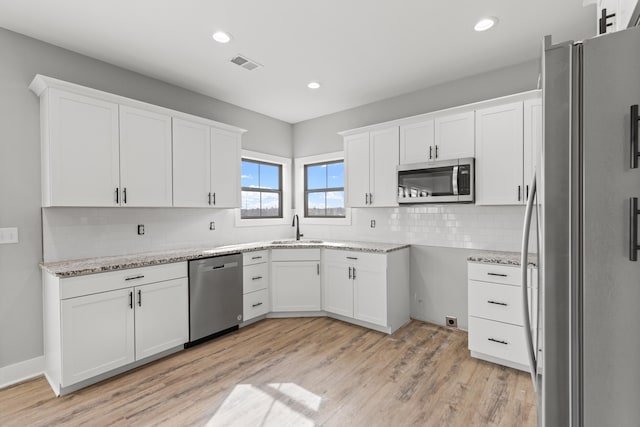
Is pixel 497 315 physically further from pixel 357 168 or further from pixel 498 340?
pixel 357 168

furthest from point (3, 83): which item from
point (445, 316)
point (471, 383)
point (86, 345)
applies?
point (445, 316)

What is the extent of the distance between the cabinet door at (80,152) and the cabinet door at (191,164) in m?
0.56

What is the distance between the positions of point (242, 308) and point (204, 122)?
213cm

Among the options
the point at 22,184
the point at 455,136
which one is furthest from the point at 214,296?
the point at 455,136

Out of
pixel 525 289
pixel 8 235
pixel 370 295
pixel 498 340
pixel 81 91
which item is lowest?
pixel 498 340

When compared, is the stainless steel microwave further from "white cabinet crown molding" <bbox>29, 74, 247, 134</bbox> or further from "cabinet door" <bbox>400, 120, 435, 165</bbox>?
"white cabinet crown molding" <bbox>29, 74, 247, 134</bbox>

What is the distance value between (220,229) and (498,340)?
10.7 ft

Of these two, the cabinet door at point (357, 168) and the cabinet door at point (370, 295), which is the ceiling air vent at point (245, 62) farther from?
the cabinet door at point (370, 295)

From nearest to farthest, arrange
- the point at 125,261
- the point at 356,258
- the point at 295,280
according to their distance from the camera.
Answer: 1. the point at 125,261
2. the point at 356,258
3. the point at 295,280

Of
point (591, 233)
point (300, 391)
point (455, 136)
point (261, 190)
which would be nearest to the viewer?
point (591, 233)

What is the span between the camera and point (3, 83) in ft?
7.97

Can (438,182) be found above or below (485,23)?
below

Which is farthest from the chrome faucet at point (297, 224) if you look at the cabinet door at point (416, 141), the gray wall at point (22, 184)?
the gray wall at point (22, 184)

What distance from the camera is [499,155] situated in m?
2.90
